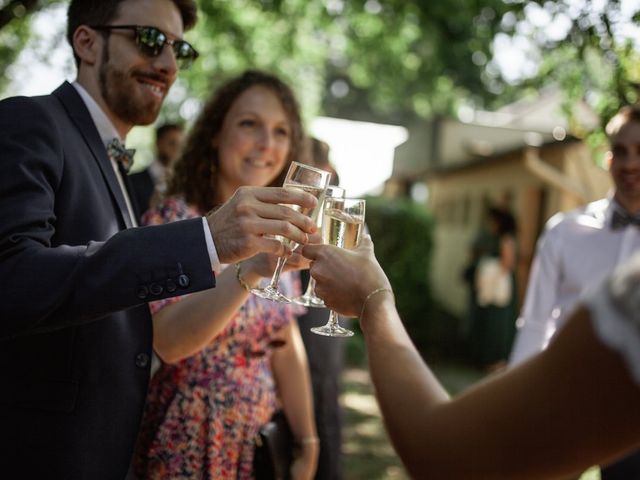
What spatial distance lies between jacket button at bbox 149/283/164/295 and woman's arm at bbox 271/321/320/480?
4.39 feet

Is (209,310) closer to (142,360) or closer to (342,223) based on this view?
(142,360)

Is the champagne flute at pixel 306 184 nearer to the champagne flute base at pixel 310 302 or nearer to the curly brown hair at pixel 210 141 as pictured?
the champagne flute base at pixel 310 302

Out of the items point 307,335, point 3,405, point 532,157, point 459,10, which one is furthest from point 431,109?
point 3,405

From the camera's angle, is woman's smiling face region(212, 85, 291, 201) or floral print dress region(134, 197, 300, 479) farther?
woman's smiling face region(212, 85, 291, 201)

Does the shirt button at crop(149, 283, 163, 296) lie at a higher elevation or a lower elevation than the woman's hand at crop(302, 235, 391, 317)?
lower

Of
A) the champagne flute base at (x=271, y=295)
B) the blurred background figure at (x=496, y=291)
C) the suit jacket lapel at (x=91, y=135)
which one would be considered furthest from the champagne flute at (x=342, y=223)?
the blurred background figure at (x=496, y=291)

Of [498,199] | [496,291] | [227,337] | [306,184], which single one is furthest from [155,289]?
[498,199]

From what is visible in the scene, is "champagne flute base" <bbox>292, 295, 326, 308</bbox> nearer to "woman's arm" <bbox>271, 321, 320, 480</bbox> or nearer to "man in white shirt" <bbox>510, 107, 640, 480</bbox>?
"woman's arm" <bbox>271, 321, 320, 480</bbox>

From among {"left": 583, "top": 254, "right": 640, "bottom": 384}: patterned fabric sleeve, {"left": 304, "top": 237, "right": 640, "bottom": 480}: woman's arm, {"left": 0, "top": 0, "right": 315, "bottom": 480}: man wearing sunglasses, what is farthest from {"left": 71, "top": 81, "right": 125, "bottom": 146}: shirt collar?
{"left": 583, "top": 254, "right": 640, "bottom": 384}: patterned fabric sleeve

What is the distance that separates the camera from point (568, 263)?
13.7ft

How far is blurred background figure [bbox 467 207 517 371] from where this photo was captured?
10.5 meters

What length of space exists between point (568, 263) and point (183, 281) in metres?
3.11

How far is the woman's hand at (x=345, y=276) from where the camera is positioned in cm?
167

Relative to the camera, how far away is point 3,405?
191 cm
